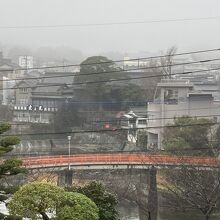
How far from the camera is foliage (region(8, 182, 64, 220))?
251 inches

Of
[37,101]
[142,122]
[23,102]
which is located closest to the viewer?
[142,122]

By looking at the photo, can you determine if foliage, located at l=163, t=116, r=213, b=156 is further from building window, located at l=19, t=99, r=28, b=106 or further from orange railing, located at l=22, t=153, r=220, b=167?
building window, located at l=19, t=99, r=28, b=106

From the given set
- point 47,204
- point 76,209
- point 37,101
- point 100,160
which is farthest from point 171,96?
point 47,204

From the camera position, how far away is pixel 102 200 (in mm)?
7344

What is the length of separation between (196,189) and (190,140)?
6.81 m

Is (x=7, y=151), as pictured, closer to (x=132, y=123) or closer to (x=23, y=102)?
(x=132, y=123)

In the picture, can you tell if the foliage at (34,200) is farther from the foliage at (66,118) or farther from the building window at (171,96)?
the foliage at (66,118)

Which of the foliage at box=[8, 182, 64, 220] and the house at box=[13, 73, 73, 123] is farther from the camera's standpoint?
the house at box=[13, 73, 73, 123]

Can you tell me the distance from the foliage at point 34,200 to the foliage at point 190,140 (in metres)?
12.0

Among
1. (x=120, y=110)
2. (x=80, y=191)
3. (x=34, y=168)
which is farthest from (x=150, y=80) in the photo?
(x=80, y=191)

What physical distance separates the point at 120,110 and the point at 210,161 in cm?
1720

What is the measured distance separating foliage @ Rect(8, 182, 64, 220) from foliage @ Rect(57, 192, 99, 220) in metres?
0.12

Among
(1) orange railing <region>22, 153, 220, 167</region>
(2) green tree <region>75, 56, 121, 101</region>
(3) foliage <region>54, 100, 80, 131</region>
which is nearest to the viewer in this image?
(1) orange railing <region>22, 153, 220, 167</region>

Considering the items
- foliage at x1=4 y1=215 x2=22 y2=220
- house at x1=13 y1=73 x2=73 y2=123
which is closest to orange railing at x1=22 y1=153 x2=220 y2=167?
foliage at x1=4 y1=215 x2=22 y2=220
